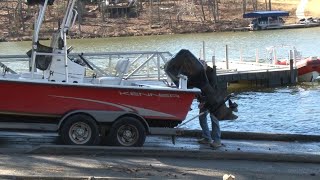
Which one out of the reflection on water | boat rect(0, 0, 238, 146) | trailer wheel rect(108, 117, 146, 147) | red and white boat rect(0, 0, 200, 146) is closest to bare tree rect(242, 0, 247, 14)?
the reflection on water

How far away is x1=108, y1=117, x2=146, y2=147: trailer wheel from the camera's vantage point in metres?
10.9

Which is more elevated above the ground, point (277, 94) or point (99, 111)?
point (99, 111)

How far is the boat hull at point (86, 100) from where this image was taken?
10.4 m

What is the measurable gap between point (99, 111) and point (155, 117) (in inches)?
43.5

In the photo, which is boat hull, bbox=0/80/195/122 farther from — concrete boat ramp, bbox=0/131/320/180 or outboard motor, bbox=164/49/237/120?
concrete boat ramp, bbox=0/131/320/180

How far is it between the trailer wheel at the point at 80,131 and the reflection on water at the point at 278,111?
609 cm

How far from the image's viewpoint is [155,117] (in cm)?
1104

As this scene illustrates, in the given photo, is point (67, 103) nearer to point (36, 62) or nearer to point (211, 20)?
point (36, 62)

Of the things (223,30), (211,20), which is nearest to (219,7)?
(211,20)

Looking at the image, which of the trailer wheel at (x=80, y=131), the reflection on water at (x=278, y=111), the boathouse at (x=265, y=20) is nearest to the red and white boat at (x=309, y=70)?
the reflection on water at (x=278, y=111)

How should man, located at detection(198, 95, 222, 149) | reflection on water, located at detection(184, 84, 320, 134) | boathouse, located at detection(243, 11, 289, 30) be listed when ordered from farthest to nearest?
boathouse, located at detection(243, 11, 289, 30) < reflection on water, located at detection(184, 84, 320, 134) < man, located at detection(198, 95, 222, 149)

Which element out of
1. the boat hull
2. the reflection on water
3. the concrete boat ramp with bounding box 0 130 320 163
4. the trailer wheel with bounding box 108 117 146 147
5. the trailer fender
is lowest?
the reflection on water

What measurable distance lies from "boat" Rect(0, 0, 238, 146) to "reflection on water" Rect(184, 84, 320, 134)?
5.58 m

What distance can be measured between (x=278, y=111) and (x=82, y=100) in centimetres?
1188
